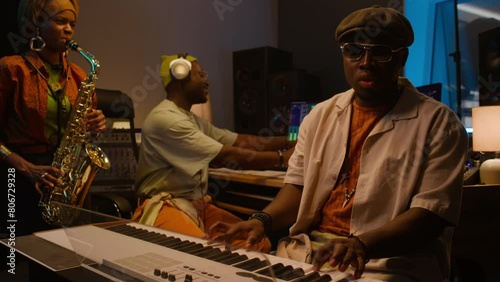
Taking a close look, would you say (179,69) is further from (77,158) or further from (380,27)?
(380,27)

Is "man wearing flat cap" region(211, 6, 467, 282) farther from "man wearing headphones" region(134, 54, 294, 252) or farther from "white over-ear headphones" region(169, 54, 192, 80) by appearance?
"white over-ear headphones" region(169, 54, 192, 80)

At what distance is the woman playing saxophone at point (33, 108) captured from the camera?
1829 mm

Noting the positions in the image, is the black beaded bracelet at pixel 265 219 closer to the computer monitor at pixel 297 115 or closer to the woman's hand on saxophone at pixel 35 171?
the woman's hand on saxophone at pixel 35 171

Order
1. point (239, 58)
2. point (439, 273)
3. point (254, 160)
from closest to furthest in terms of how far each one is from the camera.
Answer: point (439, 273) < point (254, 160) < point (239, 58)

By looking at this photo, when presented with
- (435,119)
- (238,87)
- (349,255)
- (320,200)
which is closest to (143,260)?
(349,255)

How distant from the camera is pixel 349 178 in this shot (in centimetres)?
135

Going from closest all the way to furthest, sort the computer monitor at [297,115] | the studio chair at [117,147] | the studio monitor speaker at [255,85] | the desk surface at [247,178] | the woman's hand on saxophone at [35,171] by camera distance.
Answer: the woman's hand on saxophone at [35,171]
the desk surface at [247,178]
the studio chair at [117,147]
the computer monitor at [297,115]
the studio monitor speaker at [255,85]

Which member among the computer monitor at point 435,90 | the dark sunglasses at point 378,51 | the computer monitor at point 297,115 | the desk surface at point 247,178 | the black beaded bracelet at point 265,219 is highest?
the dark sunglasses at point 378,51

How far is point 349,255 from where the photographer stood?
0.98 metres

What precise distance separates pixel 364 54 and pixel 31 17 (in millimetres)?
1424

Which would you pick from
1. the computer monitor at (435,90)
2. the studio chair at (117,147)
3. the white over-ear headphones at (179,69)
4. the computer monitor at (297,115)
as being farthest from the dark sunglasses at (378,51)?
the studio chair at (117,147)

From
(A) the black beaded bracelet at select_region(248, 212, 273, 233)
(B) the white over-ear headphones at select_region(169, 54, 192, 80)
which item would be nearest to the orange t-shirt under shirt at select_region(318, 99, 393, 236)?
(A) the black beaded bracelet at select_region(248, 212, 273, 233)

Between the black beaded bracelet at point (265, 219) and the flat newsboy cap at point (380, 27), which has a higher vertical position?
the flat newsboy cap at point (380, 27)

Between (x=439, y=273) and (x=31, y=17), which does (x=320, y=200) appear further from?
(x=31, y=17)
